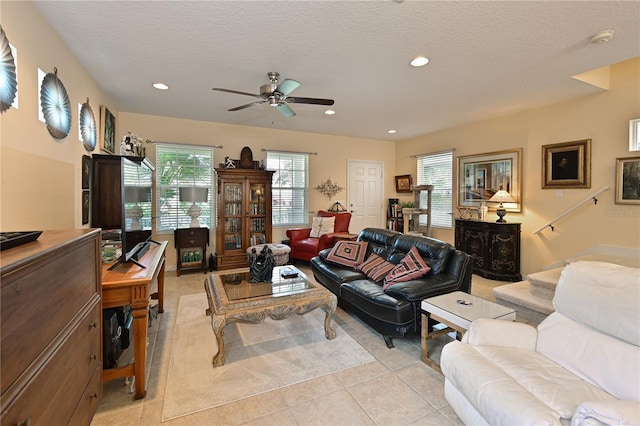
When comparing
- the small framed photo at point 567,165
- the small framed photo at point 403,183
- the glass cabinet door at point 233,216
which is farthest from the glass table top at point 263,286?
the small framed photo at point 403,183

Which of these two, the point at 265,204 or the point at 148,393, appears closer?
the point at 148,393

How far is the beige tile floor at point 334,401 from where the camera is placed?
171cm

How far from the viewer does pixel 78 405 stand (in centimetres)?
142

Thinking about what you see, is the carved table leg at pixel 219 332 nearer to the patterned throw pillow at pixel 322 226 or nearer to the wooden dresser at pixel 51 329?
the wooden dresser at pixel 51 329

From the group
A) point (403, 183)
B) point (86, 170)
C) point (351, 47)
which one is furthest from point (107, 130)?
point (403, 183)

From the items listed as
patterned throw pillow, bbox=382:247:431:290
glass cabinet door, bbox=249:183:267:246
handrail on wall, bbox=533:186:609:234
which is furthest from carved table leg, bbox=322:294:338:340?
handrail on wall, bbox=533:186:609:234

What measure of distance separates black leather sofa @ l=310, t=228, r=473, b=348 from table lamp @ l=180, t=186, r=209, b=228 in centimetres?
262

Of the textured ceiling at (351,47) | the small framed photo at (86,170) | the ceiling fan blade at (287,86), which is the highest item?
the textured ceiling at (351,47)

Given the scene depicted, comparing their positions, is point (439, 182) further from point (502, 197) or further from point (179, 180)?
point (179, 180)

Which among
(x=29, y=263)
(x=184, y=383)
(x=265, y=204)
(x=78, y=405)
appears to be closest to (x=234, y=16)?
(x=29, y=263)

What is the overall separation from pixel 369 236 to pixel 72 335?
129 inches

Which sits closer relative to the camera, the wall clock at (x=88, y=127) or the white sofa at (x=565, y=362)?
the white sofa at (x=565, y=362)

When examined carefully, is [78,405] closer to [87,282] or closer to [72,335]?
[72,335]

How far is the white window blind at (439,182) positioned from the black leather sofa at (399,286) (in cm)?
275
